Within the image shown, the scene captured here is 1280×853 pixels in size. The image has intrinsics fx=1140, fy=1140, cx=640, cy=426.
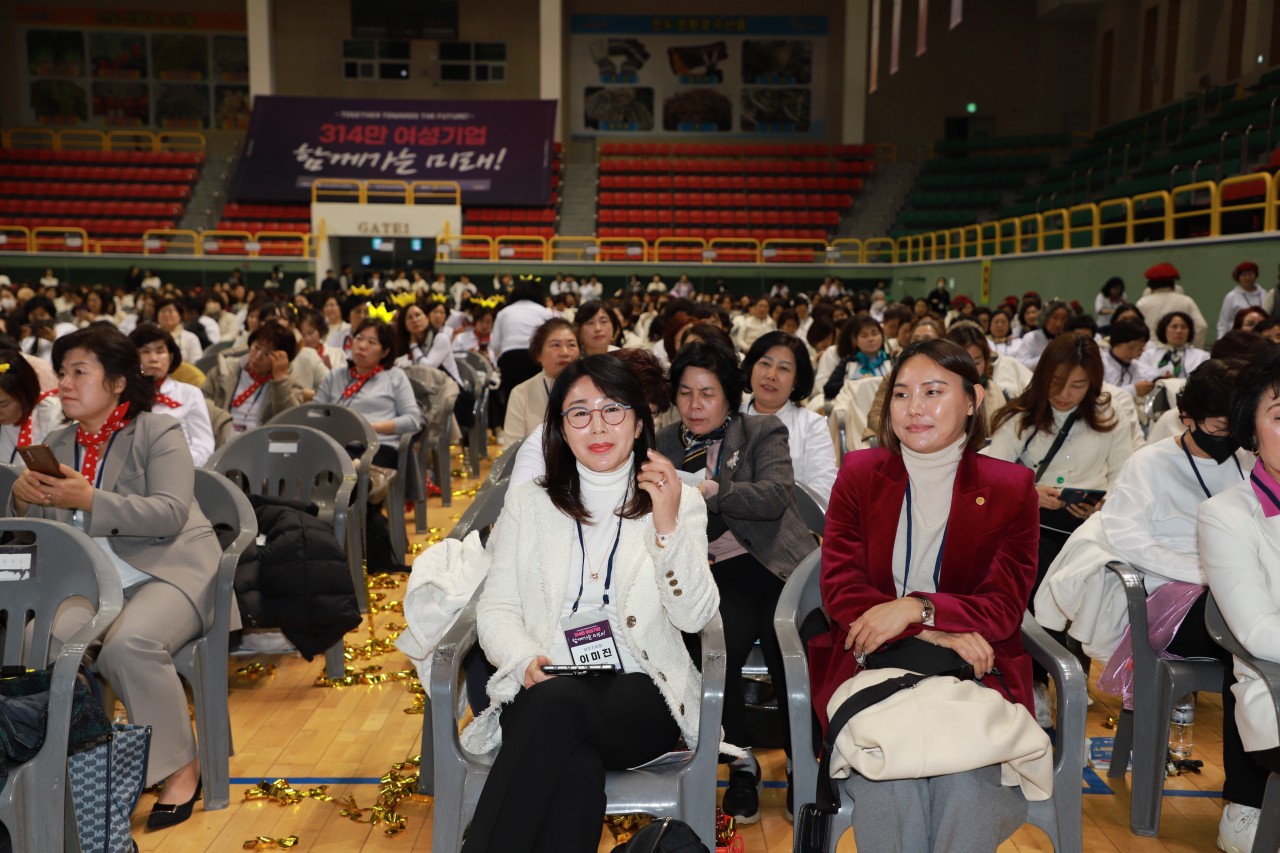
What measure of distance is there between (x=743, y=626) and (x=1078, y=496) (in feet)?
4.18

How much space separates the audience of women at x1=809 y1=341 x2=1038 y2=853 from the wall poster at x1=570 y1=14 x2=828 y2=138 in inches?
922

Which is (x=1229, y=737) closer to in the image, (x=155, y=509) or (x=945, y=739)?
(x=945, y=739)

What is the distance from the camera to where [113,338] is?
293cm

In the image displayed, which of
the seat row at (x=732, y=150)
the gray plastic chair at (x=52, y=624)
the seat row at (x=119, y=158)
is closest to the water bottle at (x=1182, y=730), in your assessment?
the gray plastic chair at (x=52, y=624)

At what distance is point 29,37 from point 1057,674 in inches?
1076

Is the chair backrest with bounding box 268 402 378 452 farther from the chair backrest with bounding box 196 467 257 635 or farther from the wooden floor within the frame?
the chair backrest with bounding box 196 467 257 635

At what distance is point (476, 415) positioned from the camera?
7.76 metres

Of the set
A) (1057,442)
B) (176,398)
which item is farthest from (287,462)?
(1057,442)

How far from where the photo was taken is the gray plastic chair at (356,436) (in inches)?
169

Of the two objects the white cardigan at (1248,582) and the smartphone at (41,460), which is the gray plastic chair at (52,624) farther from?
the white cardigan at (1248,582)

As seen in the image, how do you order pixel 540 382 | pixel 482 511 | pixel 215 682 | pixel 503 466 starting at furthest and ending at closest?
pixel 540 382 < pixel 503 466 < pixel 482 511 < pixel 215 682

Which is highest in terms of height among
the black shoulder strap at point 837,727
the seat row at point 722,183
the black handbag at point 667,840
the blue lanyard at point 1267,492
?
the seat row at point 722,183

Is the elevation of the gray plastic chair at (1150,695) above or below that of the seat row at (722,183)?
below

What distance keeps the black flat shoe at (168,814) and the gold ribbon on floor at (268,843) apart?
0.22 metres
